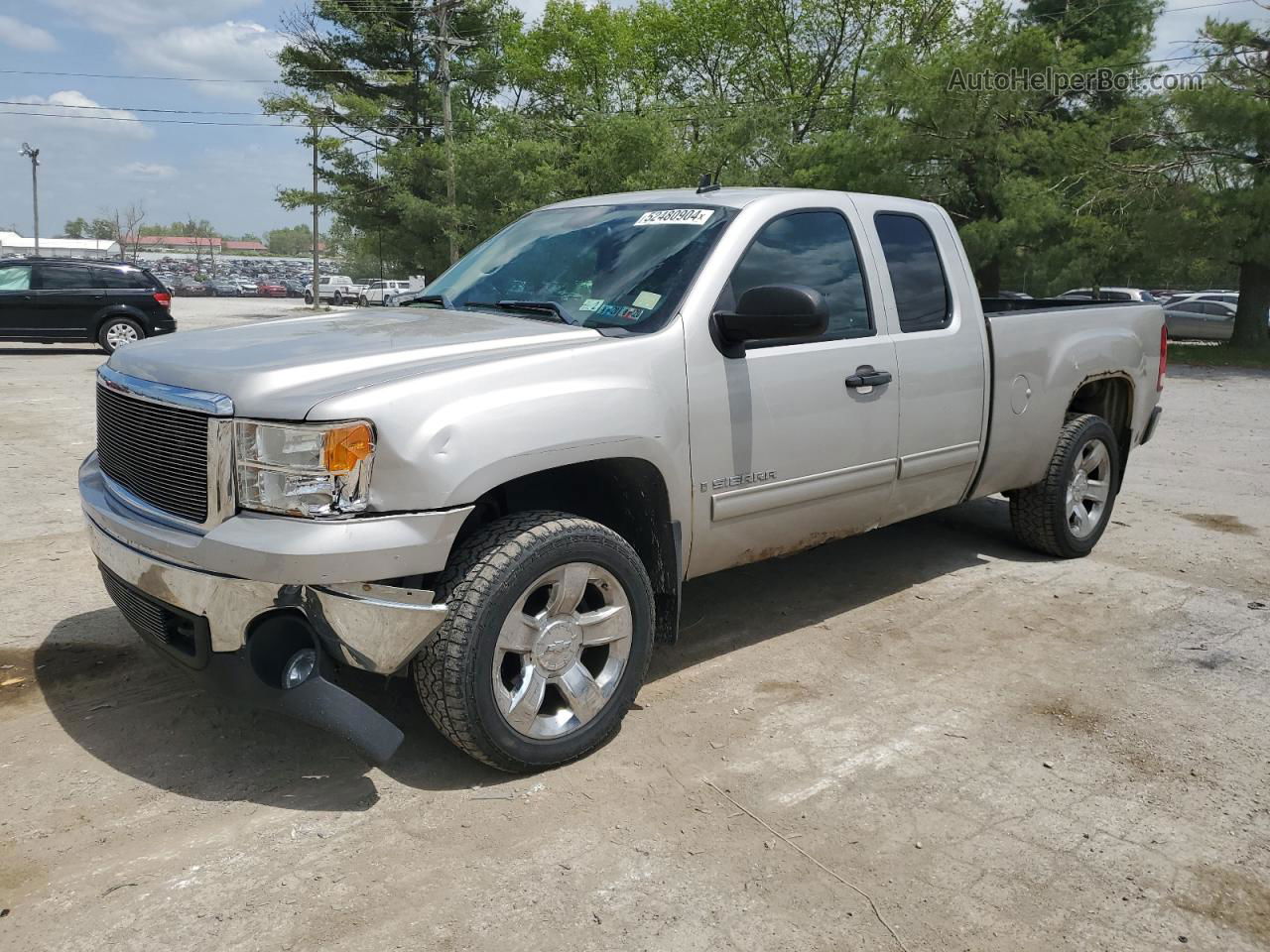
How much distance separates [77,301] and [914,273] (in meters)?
17.0

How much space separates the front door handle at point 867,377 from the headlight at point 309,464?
2.09 m

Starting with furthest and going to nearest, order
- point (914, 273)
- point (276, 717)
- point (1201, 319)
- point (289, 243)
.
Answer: point (289, 243), point (1201, 319), point (914, 273), point (276, 717)

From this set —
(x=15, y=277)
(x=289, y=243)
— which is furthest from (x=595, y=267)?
(x=289, y=243)

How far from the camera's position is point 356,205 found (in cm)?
3622

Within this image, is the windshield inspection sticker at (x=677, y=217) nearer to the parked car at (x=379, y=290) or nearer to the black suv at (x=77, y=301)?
the black suv at (x=77, y=301)

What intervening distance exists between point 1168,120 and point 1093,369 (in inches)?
731

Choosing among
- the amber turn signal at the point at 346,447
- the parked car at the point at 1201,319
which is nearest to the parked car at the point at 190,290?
the parked car at the point at 1201,319

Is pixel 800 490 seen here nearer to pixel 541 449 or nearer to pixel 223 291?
pixel 541 449

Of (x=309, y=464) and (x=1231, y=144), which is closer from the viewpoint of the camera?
(x=309, y=464)

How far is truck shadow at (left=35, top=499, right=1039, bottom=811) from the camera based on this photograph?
3252 mm

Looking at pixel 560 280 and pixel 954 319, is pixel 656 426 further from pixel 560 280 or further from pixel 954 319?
pixel 954 319

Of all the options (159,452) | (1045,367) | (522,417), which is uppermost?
(1045,367)

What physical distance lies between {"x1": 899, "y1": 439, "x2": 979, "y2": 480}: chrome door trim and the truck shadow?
0.81 metres

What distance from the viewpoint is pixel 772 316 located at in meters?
3.54
